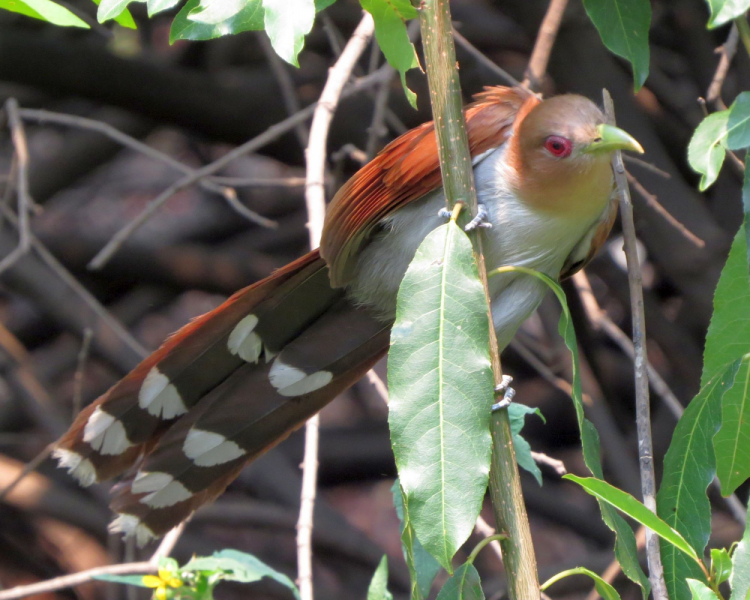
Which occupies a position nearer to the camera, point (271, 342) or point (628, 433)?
point (271, 342)

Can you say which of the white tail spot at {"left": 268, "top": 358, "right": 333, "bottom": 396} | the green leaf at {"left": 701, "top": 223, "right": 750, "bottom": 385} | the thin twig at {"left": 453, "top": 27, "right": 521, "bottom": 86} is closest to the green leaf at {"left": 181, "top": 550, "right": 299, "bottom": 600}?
the white tail spot at {"left": 268, "top": 358, "right": 333, "bottom": 396}

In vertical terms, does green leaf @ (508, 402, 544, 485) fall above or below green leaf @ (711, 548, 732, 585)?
above

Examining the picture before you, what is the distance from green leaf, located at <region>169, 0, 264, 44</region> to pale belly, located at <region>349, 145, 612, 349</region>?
671mm

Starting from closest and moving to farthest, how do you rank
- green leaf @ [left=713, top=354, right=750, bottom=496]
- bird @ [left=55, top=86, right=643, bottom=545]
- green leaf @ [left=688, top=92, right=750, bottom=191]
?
green leaf @ [left=688, top=92, right=750, bottom=191] < green leaf @ [left=713, top=354, right=750, bottom=496] < bird @ [left=55, top=86, right=643, bottom=545]

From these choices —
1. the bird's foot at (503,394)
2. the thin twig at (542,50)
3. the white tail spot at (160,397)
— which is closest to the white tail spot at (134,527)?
the white tail spot at (160,397)

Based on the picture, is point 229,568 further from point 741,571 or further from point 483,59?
point 483,59

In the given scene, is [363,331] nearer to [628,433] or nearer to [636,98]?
[636,98]

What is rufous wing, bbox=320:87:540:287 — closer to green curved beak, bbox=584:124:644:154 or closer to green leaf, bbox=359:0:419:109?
green curved beak, bbox=584:124:644:154

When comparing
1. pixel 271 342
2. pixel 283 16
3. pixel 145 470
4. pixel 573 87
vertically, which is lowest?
pixel 145 470

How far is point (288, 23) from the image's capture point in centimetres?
83

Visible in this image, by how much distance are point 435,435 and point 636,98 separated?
2495mm

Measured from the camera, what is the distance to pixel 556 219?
5.03ft

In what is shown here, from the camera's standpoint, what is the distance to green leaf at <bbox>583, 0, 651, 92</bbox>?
1.10m

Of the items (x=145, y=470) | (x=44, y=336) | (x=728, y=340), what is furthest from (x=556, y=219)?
(x=44, y=336)
